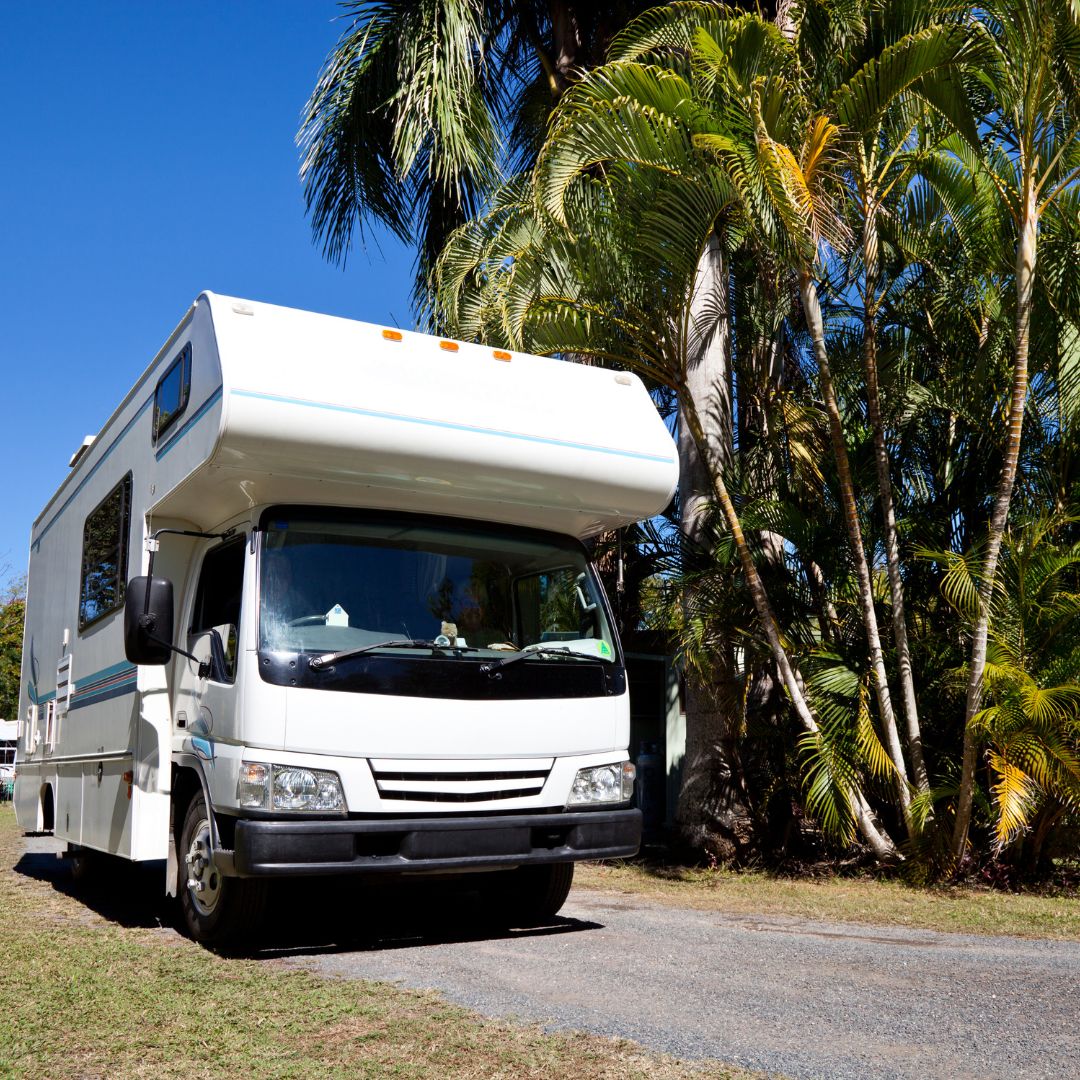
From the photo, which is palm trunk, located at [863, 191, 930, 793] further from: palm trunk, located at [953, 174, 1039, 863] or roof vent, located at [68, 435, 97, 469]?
roof vent, located at [68, 435, 97, 469]

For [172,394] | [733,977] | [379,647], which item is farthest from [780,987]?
[172,394]

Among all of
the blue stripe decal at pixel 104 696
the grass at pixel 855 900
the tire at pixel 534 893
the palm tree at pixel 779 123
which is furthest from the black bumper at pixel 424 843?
the palm tree at pixel 779 123

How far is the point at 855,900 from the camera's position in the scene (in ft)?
27.4

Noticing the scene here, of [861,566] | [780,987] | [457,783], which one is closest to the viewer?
[780,987]

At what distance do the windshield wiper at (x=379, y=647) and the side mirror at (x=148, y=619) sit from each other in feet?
2.89

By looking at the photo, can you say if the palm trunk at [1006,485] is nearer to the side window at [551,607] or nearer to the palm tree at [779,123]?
the palm tree at [779,123]

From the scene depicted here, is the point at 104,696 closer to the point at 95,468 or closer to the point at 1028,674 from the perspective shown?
the point at 95,468

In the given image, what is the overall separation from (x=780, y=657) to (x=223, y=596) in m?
4.88

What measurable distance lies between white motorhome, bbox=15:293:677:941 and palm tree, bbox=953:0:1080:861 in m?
3.15

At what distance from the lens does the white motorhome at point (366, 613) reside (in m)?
5.75

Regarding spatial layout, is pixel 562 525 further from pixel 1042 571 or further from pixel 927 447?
pixel 927 447

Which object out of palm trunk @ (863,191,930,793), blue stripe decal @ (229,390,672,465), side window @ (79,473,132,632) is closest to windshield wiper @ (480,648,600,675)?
blue stripe decal @ (229,390,672,465)

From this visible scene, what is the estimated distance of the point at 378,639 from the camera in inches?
235

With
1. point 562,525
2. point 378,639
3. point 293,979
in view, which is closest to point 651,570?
point 562,525
